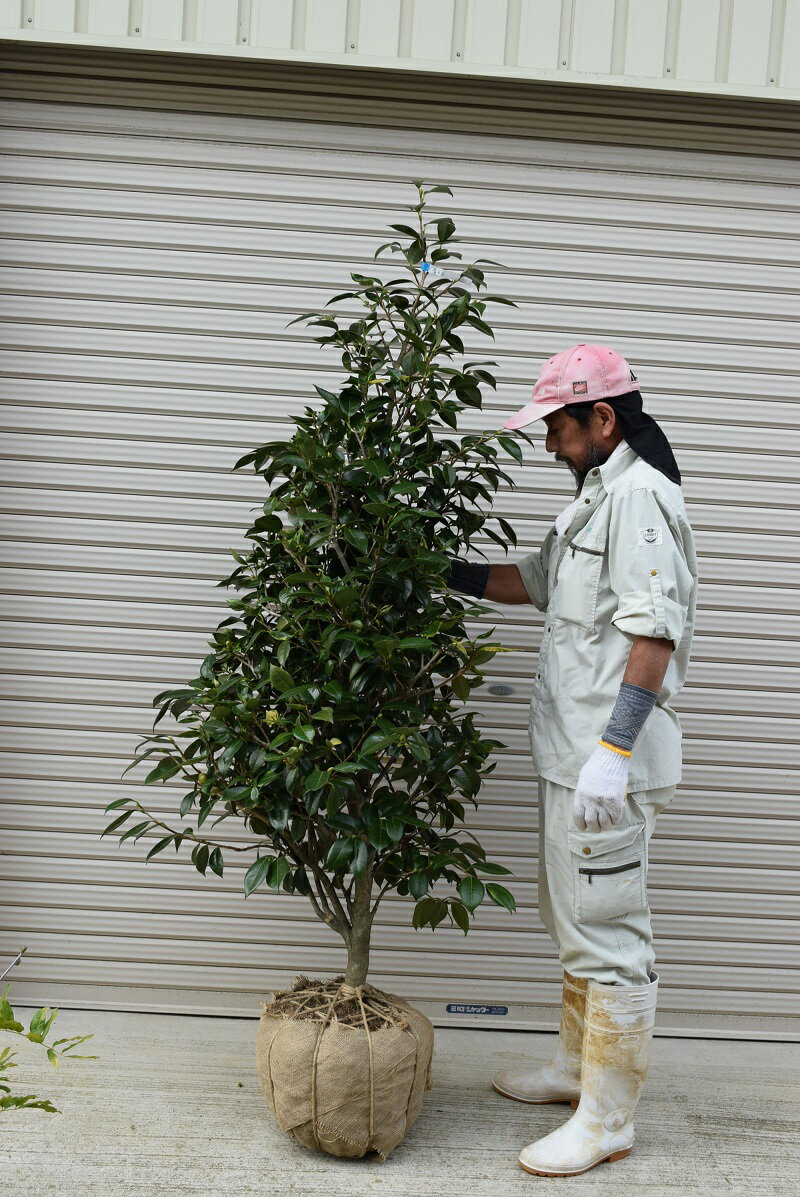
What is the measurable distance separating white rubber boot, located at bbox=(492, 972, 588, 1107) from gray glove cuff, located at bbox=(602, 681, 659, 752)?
87 centimetres

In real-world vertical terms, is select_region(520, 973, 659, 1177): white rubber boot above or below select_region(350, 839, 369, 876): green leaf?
below

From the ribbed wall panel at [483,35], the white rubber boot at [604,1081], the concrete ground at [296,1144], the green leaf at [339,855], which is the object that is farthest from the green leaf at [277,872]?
the ribbed wall panel at [483,35]

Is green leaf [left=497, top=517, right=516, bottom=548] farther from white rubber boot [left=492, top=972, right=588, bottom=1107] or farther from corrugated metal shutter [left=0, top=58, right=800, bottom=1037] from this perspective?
white rubber boot [left=492, top=972, right=588, bottom=1107]

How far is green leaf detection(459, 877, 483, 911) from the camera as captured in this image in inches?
105

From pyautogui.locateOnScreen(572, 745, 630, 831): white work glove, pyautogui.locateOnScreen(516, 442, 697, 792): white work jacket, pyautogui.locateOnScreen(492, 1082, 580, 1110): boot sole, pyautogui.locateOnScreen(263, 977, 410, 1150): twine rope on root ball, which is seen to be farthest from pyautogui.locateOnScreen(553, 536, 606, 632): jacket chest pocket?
pyautogui.locateOnScreen(492, 1082, 580, 1110): boot sole

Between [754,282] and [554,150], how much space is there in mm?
824

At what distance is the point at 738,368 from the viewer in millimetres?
3686

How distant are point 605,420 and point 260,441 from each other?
1240 millimetres

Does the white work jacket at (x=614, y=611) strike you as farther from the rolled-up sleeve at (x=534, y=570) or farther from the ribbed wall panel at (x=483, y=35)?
the ribbed wall panel at (x=483, y=35)

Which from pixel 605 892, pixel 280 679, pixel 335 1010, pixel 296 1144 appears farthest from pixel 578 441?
pixel 296 1144

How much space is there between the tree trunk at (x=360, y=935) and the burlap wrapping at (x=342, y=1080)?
135mm

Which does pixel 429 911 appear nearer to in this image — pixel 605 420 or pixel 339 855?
pixel 339 855

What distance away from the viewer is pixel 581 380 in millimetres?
2889

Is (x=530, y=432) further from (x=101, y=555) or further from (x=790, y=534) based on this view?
(x=101, y=555)
